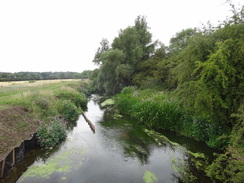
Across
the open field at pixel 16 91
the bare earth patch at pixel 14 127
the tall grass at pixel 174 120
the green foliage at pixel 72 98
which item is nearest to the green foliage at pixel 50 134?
the bare earth patch at pixel 14 127

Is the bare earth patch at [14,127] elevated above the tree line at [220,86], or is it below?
below

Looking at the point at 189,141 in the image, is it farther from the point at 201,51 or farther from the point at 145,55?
the point at 145,55

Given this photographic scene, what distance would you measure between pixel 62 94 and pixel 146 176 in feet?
45.6

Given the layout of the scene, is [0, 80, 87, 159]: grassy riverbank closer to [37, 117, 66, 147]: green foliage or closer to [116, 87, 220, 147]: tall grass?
[37, 117, 66, 147]: green foliage

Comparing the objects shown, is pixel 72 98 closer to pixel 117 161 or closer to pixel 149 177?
pixel 117 161

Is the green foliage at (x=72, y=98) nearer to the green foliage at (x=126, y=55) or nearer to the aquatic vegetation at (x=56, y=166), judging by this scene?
the green foliage at (x=126, y=55)

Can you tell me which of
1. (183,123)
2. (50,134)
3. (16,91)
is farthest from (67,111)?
(16,91)

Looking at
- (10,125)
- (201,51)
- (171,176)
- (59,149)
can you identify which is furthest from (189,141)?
(10,125)

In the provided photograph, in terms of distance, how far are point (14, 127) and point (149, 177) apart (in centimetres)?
710

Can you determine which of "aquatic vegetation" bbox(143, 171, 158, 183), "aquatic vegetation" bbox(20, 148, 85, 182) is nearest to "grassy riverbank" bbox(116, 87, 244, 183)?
"aquatic vegetation" bbox(143, 171, 158, 183)

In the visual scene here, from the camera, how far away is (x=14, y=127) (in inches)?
324

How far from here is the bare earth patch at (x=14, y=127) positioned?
661cm

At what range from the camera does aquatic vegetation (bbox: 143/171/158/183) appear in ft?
18.4

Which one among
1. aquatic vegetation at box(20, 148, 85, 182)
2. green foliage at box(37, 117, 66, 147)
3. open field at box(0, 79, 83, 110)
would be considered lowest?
aquatic vegetation at box(20, 148, 85, 182)
